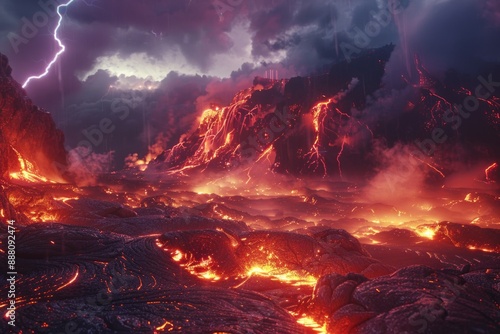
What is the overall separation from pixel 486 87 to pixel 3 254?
1975 inches

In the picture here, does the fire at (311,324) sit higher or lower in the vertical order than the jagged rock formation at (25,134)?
lower

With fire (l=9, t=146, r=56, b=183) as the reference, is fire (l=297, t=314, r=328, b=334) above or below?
below

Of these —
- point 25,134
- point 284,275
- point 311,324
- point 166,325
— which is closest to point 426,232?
point 284,275

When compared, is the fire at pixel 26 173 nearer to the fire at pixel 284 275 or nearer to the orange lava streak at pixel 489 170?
the fire at pixel 284 275

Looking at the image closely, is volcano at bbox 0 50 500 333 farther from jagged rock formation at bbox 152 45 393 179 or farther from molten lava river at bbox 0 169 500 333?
jagged rock formation at bbox 152 45 393 179

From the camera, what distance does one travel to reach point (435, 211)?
75.4ft

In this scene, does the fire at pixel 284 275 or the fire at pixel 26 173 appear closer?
the fire at pixel 284 275

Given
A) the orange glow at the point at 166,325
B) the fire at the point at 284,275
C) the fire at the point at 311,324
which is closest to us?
the orange glow at the point at 166,325

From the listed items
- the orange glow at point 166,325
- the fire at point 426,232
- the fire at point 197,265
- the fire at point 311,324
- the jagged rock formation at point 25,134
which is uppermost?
the jagged rock formation at point 25,134

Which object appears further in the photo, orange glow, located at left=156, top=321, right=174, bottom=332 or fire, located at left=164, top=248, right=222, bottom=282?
fire, located at left=164, top=248, right=222, bottom=282

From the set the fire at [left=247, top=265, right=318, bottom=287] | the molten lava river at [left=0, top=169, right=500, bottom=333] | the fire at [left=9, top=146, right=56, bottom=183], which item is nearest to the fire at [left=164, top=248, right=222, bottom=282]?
the molten lava river at [left=0, top=169, right=500, bottom=333]

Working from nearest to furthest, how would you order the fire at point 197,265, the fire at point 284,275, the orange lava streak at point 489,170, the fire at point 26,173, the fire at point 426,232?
the fire at point 197,265 → the fire at point 284,275 → the fire at point 426,232 → the fire at point 26,173 → the orange lava streak at point 489,170

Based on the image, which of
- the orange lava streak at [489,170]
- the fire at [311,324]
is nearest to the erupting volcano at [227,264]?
the fire at [311,324]

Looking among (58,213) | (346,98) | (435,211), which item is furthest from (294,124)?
(58,213)
